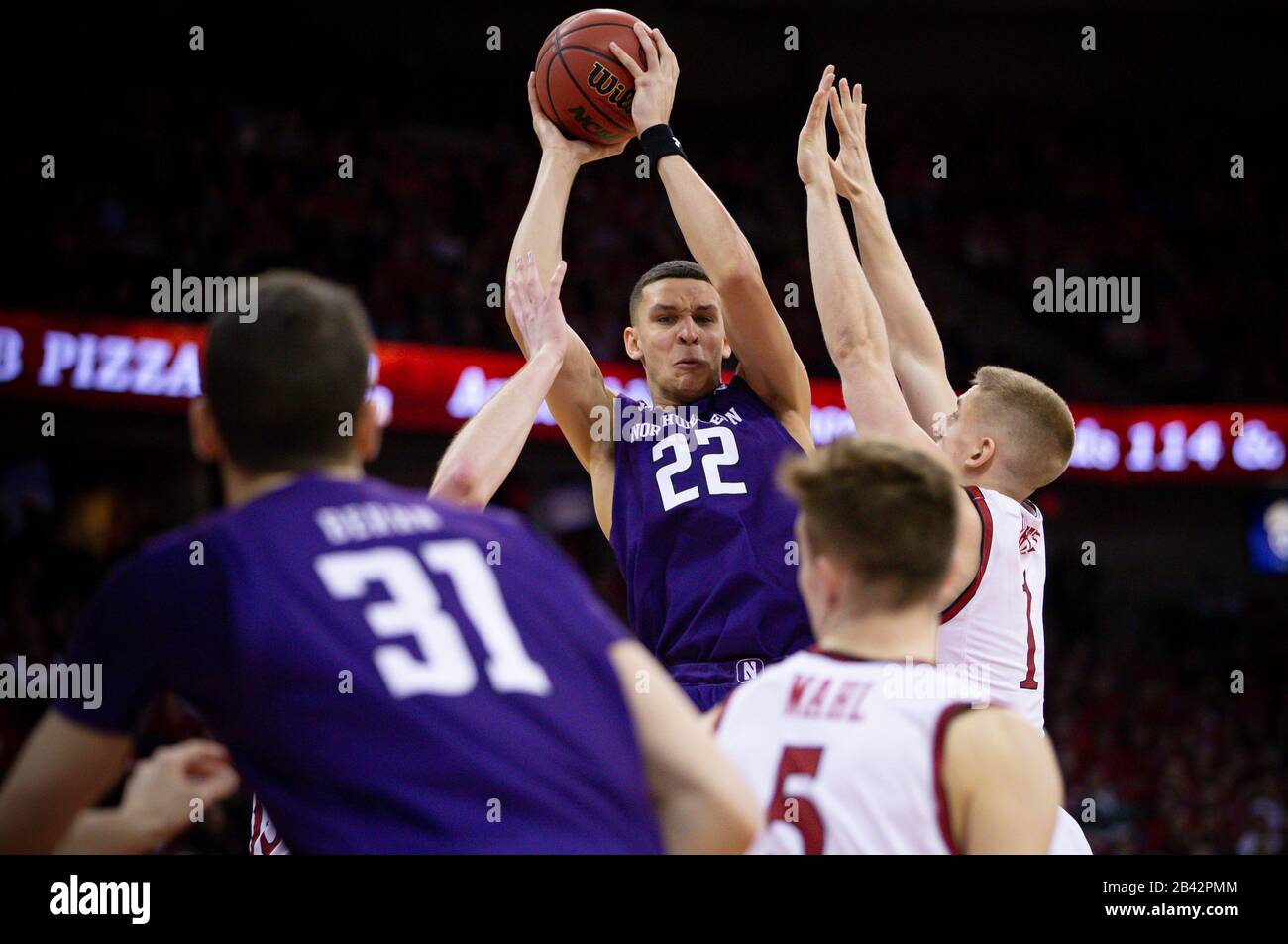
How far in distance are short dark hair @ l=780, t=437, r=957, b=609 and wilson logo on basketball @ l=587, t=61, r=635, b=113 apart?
260cm

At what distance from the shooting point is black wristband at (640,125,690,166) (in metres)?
4.46

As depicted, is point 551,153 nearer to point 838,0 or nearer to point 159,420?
point 159,420

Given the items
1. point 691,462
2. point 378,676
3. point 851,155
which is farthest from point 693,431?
point 378,676

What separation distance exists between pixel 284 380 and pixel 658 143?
2.65 metres

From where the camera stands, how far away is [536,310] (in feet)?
12.8

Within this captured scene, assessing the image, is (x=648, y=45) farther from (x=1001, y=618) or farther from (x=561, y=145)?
(x=1001, y=618)

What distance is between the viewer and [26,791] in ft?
6.37

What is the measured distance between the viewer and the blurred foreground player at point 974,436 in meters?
3.98

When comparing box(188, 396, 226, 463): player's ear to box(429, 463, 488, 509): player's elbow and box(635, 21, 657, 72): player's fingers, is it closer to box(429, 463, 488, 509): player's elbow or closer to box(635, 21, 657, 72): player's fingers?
box(429, 463, 488, 509): player's elbow

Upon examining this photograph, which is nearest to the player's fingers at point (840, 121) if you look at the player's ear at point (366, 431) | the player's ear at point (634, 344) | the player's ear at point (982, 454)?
the player's ear at point (634, 344)

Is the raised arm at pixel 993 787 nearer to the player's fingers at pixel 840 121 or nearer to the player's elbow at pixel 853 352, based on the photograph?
the player's elbow at pixel 853 352

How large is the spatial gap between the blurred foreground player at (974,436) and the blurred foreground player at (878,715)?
54.5 inches
